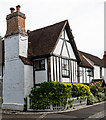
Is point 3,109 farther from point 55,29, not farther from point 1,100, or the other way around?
point 55,29

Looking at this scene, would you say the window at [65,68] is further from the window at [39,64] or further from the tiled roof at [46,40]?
the window at [39,64]

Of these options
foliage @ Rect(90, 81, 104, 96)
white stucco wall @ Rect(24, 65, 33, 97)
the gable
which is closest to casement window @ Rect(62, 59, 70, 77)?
the gable

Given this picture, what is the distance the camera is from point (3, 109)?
12773 millimetres

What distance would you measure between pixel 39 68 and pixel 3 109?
4.46m

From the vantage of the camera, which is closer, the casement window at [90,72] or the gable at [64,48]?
the gable at [64,48]

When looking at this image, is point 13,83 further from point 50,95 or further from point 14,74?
point 50,95

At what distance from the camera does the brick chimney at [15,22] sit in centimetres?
1277

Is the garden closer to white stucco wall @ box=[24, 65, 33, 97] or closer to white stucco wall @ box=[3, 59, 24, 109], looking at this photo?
white stucco wall @ box=[24, 65, 33, 97]

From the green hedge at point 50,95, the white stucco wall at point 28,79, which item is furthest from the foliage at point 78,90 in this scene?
the white stucco wall at point 28,79

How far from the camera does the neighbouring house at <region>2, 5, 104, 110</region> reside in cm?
1212

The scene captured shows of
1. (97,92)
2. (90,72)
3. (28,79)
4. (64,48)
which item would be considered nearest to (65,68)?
(64,48)

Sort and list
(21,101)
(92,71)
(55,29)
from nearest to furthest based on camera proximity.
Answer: (21,101)
(55,29)
(92,71)

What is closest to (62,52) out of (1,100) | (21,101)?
(21,101)

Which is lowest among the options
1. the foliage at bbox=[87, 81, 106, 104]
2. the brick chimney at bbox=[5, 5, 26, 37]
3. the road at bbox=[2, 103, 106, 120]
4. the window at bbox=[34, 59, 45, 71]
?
the road at bbox=[2, 103, 106, 120]
